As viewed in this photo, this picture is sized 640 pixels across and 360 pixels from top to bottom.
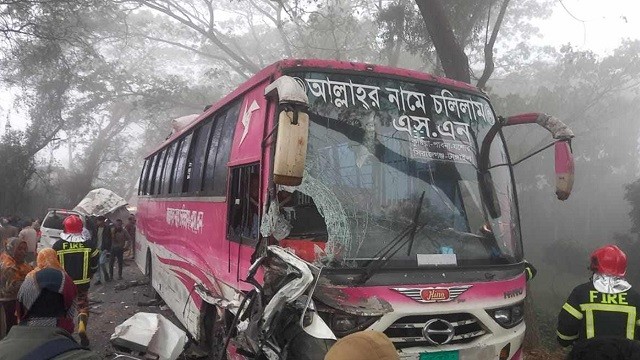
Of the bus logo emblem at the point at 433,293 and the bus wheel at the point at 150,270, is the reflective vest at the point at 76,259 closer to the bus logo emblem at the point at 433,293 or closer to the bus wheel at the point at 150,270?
the bus wheel at the point at 150,270

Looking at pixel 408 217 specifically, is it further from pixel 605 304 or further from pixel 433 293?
pixel 605 304

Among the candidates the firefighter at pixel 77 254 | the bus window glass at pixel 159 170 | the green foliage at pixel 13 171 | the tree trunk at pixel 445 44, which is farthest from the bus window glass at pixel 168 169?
the green foliage at pixel 13 171

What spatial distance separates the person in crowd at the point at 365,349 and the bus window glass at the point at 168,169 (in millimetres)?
7253

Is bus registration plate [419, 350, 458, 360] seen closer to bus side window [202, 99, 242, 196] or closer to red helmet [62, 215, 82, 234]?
bus side window [202, 99, 242, 196]

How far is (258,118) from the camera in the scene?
4.39 metres

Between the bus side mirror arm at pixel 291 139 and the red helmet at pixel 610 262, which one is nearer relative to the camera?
the bus side mirror arm at pixel 291 139

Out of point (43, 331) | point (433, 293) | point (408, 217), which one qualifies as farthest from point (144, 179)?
point (43, 331)

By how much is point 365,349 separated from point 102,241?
1324 cm

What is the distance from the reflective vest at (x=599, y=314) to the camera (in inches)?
142

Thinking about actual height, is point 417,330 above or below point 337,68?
below

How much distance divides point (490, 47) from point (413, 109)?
5.23 m

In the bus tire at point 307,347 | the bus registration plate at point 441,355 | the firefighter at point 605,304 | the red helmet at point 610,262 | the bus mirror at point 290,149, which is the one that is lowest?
the bus registration plate at point 441,355

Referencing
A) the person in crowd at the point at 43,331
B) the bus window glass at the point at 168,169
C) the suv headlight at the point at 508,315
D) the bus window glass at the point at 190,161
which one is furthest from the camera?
the bus window glass at the point at 168,169

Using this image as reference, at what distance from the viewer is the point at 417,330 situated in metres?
3.67
